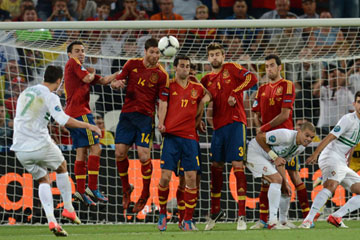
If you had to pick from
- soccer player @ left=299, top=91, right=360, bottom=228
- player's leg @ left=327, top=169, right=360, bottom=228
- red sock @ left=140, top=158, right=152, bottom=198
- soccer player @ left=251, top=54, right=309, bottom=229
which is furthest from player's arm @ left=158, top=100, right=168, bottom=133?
player's leg @ left=327, top=169, right=360, bottom=228

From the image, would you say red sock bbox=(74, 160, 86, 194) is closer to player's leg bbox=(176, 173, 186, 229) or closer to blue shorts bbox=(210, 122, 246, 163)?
player's leg bbox=(176, 173, 186, 229)

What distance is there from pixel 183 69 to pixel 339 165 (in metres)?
2.22

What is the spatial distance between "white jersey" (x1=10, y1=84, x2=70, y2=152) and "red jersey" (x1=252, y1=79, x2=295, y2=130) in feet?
9.92

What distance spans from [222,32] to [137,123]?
144 inches

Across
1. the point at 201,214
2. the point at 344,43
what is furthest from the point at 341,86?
the point at 201,214

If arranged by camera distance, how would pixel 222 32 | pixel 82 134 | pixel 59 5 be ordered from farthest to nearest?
pixel 59 5
pixel 222 32
pixel 82 134

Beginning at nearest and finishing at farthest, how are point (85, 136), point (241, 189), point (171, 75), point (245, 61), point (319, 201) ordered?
1. point (319, 201)
2. point (241, 189)
3. point (85, 136)
4. point (245, 61)
5. point (171, 75)

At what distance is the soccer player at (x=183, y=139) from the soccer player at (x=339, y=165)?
142cm

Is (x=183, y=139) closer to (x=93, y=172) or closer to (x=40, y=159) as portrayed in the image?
(x=93, y=172)

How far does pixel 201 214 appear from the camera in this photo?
1074 centimetres

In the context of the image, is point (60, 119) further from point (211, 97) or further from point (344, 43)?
point (344, 43)

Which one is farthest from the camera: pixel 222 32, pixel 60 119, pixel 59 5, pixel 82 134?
pixel 59 5

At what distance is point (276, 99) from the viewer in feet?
29.4

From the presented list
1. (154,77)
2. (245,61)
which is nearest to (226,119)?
(154,77)
